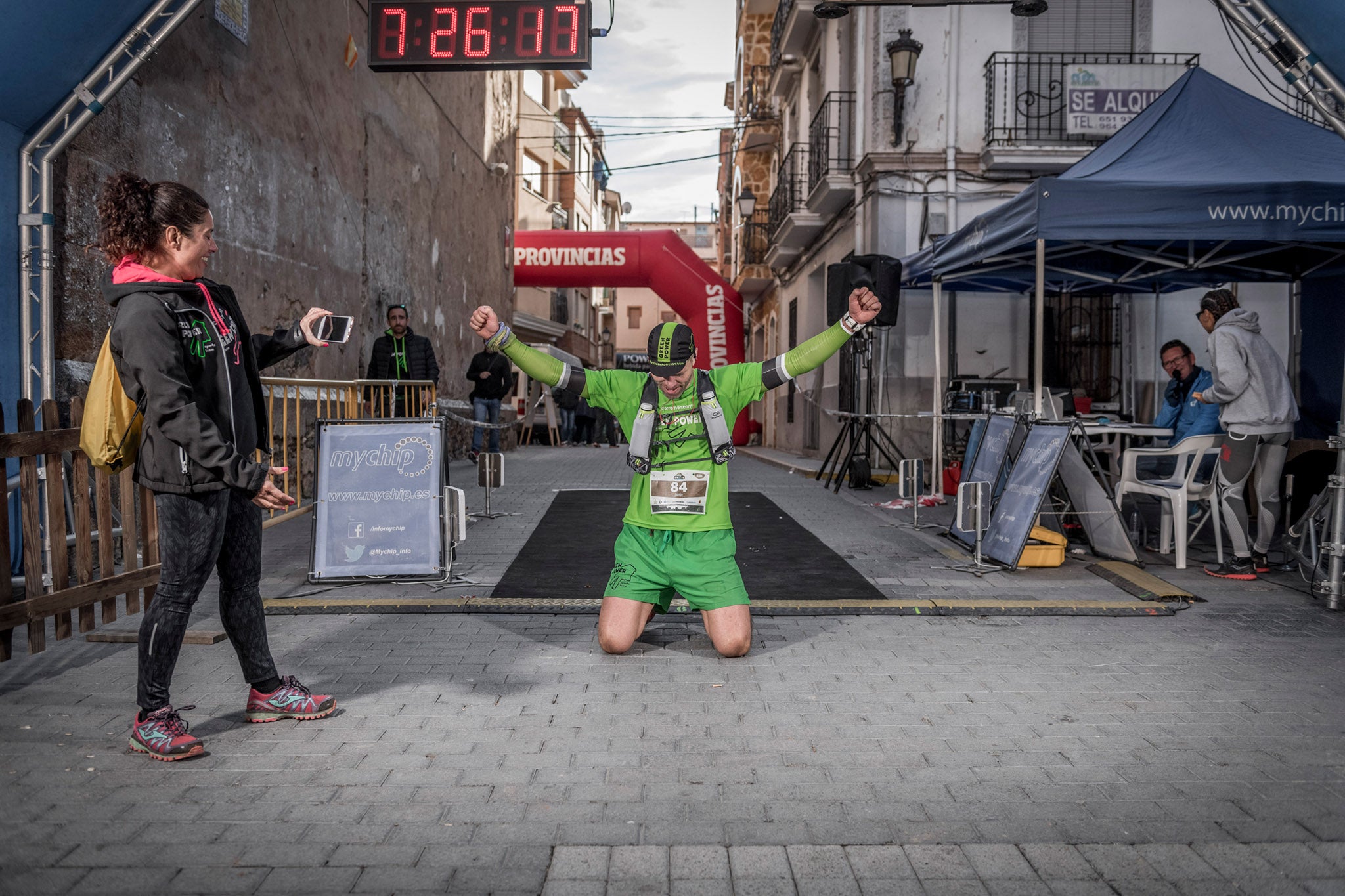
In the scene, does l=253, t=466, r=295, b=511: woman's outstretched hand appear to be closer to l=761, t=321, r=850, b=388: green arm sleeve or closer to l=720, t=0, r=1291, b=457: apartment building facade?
l=761, t=321, r=850, b=388: green arm sleeve

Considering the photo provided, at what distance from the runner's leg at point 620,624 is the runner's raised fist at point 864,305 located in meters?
1.66

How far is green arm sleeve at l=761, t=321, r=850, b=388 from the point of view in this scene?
4656 mm

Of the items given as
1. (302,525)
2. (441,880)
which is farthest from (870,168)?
(441,880)

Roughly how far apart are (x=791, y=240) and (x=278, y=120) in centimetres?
1225

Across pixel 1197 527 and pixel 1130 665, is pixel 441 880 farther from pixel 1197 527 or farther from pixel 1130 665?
pixel 1197 527

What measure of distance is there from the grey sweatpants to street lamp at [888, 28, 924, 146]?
8932mm

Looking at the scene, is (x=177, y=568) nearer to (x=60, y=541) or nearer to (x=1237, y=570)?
(x=60, y=541)

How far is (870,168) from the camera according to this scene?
49.5 ft

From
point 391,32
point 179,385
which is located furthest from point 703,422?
point 391,32

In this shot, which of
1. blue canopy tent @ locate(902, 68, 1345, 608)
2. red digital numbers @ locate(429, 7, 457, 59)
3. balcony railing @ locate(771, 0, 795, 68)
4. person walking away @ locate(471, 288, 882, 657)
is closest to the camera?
person walking away @ locate(471, 288, 882, 657)

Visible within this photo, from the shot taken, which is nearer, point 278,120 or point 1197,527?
point 1197,527

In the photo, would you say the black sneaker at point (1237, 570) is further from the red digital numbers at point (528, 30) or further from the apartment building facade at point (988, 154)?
the apartment building facade at point (988, 154)

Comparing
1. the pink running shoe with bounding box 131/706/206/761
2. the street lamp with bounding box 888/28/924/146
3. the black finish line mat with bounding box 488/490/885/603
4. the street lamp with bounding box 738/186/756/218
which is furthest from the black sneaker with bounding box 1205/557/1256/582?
the street lamp with bounding box 738/186/756/218

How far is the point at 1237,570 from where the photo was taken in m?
6.93
